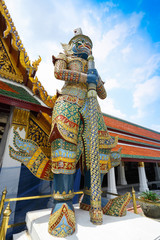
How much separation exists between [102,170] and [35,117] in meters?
1.78

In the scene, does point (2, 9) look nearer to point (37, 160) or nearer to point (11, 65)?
point (11, 65)

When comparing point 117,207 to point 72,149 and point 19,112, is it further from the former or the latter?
point 19,112

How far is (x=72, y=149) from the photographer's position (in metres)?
1.61

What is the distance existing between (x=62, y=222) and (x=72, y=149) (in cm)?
75

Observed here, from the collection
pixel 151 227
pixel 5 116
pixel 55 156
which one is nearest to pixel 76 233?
pixel 55 156

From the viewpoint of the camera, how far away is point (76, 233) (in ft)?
4.31

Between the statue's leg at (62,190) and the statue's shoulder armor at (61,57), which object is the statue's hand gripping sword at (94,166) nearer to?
the statue's leg at (62,190)

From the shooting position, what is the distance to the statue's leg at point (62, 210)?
4.15 ft

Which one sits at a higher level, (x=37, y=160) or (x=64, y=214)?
(x=37, y=160)

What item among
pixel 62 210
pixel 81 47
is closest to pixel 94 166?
pixel 62 210

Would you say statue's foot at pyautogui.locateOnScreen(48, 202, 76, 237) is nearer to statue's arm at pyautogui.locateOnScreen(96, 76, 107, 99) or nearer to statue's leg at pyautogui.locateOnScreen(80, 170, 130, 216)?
statue's leg at pyautogui.locateOnScreen(80, 170, 130, 216)

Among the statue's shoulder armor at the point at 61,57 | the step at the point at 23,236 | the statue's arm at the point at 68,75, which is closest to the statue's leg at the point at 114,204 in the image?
the step at the point at 23,236

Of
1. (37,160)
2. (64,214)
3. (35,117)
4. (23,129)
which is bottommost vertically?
(64,214)

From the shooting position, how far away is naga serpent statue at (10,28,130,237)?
56.7 inches
